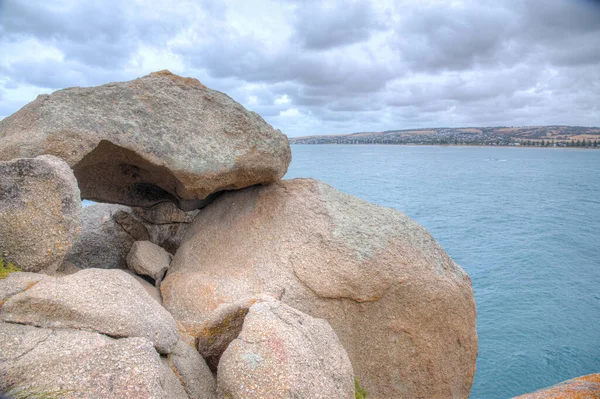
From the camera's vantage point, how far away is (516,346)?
17641 millimetres

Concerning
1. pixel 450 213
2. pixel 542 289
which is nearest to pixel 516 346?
pixel 542 289

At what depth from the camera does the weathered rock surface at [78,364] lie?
4168 millimetres

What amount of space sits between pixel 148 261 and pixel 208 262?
142cm

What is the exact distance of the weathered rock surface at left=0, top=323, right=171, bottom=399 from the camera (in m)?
4.17

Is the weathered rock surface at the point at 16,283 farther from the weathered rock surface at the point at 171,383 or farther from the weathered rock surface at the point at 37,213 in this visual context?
the weathered rock surface at the point at 171,383

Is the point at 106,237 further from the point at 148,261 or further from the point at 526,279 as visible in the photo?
the point at 526,279

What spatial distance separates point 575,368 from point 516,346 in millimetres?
2161

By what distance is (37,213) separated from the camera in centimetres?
646

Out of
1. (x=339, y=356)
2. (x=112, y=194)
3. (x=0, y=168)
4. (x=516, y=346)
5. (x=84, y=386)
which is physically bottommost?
(x=516, y=346)

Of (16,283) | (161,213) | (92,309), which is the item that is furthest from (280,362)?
(161,213)

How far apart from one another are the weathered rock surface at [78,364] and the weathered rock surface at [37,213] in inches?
70.9

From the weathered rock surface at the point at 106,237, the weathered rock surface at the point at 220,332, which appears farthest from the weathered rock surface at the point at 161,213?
the weathered rock surface at the point at 220,332

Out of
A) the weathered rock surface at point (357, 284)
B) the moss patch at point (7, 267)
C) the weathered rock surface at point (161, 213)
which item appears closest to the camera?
the moss patch at point (7, 267)

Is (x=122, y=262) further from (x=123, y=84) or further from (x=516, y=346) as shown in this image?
(x=516, y=346)
